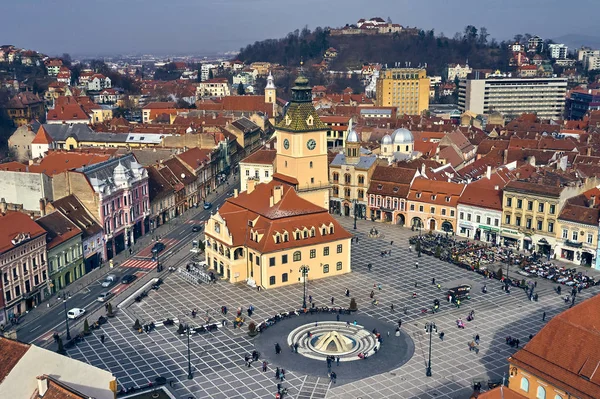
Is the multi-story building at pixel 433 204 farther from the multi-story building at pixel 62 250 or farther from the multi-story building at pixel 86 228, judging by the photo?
the multi-story building at pixel 62 250

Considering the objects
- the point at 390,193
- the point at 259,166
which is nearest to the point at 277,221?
the point at 390,193

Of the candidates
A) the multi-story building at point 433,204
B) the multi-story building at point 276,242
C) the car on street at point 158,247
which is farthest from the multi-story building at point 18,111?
the multi-story building at point 433,204

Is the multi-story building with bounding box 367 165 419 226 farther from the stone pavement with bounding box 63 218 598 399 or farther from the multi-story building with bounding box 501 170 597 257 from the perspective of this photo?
the stone pavement with bounding box 63 218 598 399

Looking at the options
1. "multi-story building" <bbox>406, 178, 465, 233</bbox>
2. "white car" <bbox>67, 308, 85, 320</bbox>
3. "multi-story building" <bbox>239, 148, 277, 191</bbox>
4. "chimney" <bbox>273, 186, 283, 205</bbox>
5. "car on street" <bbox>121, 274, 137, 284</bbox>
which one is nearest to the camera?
"white car" <bbox>67, 308, 85, 320</bbox>

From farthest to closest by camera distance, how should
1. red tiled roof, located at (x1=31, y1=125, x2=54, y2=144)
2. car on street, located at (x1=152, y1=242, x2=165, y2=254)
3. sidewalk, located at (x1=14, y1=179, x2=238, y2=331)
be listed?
red tiled roof, located at (x1=31, y1=125, x2=54, y2=144), car on street, located at (x1=152, y1=242, x2=165, y2=254), sidewalk, located at (x1=14, y1=179, x2=238, y2=331)

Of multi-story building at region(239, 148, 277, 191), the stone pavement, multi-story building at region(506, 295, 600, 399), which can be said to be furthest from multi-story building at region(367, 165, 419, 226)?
multi-story building at region(506, 295, 600, 399)

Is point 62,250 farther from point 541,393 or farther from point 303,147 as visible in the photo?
point 541,393
